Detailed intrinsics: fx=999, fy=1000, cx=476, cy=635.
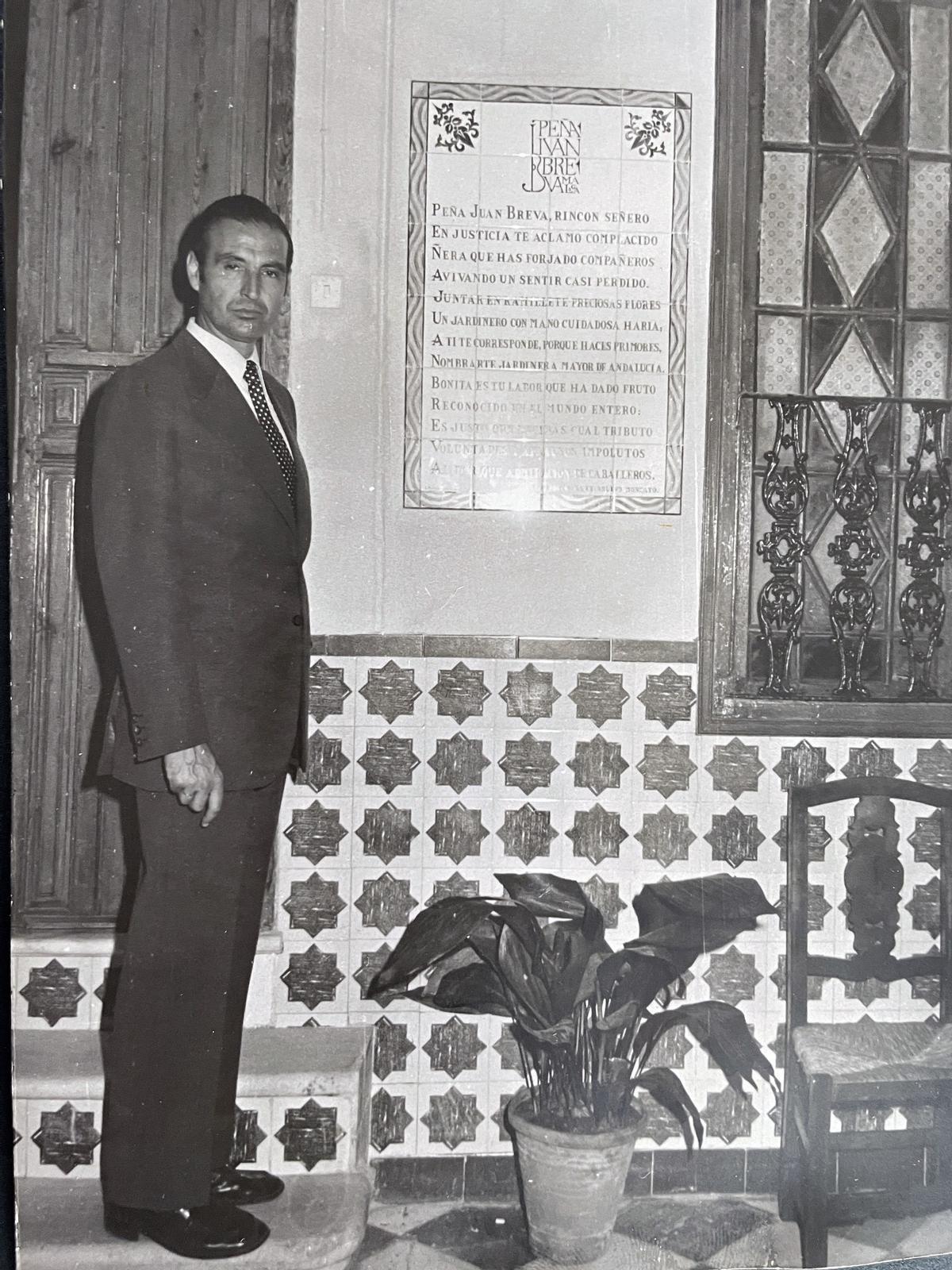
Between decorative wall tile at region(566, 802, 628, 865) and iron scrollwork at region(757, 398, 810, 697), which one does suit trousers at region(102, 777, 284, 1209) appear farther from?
iron scrollwork at region(757, 398, 810, 697)

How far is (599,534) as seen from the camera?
1.81 m

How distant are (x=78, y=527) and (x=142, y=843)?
57cm

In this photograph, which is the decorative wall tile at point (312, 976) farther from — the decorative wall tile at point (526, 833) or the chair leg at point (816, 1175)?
the chair leg at point (816, 1175)

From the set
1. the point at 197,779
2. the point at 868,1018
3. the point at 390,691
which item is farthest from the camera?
the point at 868,1018

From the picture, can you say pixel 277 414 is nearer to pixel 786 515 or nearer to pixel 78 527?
pixel 78 527

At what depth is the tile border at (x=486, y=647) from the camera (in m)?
1.81

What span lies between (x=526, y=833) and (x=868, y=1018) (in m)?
0.77

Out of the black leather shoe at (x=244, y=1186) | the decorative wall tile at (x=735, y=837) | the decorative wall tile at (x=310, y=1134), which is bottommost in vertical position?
the black leather shoe at (x=244, y=1186)

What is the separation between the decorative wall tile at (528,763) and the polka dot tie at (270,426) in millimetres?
596

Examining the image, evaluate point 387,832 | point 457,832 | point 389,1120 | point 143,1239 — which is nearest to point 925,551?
point 457,832

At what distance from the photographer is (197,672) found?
5.67 feet

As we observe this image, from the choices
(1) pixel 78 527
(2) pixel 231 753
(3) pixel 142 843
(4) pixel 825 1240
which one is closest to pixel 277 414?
(1) pixel 78 527

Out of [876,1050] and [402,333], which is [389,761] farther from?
[876,1050]

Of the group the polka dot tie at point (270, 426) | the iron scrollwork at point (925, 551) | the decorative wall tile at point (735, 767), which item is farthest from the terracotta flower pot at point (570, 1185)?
the polka dot tie at point (270, 426)
